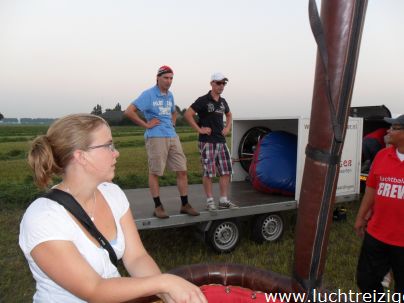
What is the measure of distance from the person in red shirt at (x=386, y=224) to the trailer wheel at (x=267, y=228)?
241 centimetres

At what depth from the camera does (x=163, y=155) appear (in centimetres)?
495

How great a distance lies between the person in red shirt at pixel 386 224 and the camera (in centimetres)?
311

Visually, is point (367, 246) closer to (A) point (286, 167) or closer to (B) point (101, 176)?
(B) point (101, 176)

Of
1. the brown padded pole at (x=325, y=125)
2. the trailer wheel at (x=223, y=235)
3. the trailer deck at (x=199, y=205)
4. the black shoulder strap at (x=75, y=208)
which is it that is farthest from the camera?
the trailer wheel at (x=223, y=235)

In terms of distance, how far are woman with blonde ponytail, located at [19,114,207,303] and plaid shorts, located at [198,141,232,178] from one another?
10.2 feet

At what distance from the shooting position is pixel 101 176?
6.38ft

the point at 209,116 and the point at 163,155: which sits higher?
the point at 209,116

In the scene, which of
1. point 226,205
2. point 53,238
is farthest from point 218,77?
point 53,238

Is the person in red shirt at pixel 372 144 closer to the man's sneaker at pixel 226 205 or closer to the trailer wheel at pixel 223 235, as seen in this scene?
the trailer wheel at pixel 223 235

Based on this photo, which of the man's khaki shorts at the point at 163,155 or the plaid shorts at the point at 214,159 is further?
the plaid shorts at the point at 214,159

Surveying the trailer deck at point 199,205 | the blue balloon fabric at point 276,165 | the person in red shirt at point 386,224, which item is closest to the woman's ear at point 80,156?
the person in red shirt at point 386,224

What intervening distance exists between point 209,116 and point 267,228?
2030 millimetres

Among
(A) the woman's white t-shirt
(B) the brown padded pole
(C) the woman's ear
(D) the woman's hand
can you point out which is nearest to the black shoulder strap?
(A) the woman's white t-shirt

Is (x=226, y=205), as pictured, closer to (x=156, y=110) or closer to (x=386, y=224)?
(x=156, y=110)
